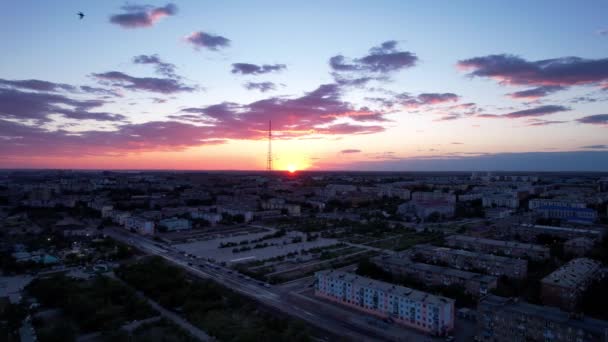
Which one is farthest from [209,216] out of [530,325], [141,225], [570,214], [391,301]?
[570,214]

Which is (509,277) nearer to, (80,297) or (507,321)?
(507,321)

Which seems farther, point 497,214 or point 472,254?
point 497,214

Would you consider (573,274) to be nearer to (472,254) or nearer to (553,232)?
(472,254)

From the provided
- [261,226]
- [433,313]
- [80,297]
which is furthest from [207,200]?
[433,313]

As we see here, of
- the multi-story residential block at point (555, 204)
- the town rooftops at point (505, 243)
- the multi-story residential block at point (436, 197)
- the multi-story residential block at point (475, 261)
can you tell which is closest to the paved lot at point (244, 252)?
the multi-story residential block at point (475, 261)

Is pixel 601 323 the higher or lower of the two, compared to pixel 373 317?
higher

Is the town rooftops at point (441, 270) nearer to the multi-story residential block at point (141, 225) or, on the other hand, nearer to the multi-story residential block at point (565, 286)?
the multi-story residential block at point (565, 286)
